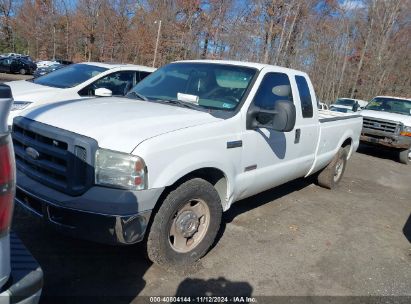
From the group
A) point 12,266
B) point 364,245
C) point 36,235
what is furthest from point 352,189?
point 12,266

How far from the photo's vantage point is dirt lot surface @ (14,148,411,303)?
3.34m

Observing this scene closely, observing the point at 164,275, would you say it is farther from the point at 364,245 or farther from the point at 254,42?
the point at 254,42

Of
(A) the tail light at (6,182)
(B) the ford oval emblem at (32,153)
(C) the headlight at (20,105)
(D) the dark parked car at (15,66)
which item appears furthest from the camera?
(D) the dark parked car at (15,66)

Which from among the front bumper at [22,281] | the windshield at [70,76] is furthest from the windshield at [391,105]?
the front bumper at [22,281]

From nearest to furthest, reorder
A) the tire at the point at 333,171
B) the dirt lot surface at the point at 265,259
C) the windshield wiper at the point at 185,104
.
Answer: the dirt lot surface at the point at 265,259 < the windshield wiper at the point at 185,104 < the tire at the point at 333,171

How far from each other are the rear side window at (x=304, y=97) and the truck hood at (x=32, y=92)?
4162 mm

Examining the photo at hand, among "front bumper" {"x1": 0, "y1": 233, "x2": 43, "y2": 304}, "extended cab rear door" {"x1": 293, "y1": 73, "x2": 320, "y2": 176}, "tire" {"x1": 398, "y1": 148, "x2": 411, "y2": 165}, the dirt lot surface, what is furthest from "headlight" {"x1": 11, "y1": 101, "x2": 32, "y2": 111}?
"tire" {"x1": 398, "y1": 148, "x2": 411, "y2": 165}

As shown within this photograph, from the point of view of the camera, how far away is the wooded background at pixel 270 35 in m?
26.2

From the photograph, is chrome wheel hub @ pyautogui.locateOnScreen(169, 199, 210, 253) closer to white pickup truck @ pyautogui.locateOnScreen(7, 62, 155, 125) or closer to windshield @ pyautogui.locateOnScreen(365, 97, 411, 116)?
white pickup truck @ pyautogui.locateOnScreen(7, 62, 155, 125)

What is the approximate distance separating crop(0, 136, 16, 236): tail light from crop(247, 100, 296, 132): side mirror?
8.47 ft

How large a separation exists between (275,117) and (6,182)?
2.65 metres

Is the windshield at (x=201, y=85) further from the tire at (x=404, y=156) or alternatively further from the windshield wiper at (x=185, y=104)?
the tire at (x=404, y=156)

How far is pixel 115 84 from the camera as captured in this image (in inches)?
307

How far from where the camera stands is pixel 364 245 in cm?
476
